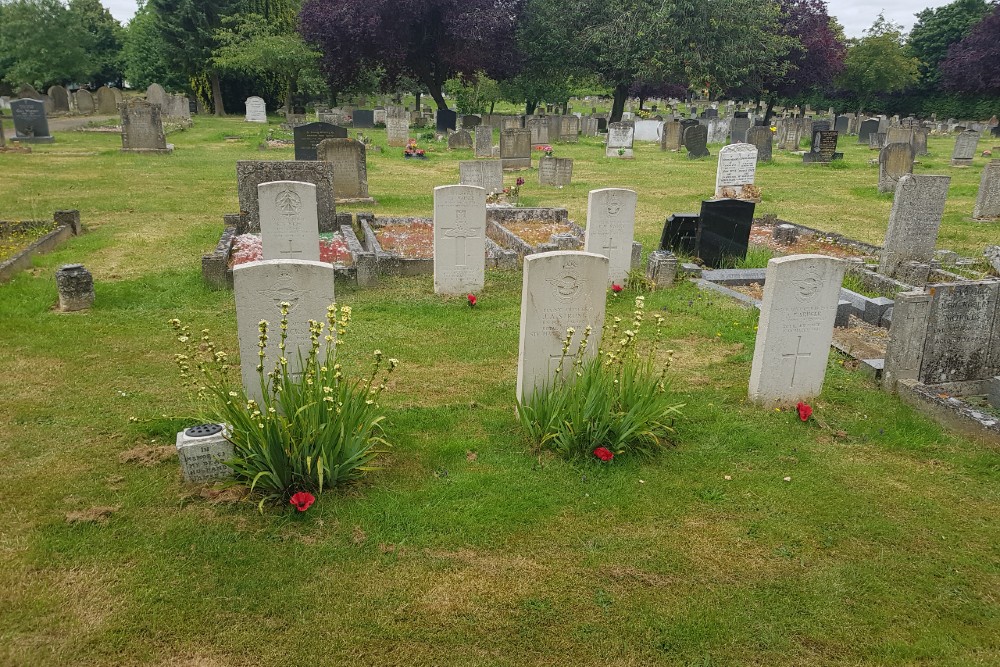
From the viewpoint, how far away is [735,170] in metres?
16.4

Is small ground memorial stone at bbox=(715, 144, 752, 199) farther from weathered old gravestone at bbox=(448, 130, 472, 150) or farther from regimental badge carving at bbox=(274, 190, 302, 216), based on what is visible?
weathered old gravestone at bbox=(448, 130, 472, 150)

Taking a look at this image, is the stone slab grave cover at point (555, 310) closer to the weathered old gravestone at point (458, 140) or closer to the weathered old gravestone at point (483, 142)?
the weathered old gravestone at point (483, 142)

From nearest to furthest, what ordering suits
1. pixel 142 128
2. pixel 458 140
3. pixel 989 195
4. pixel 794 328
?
pixel 794 328
pixel 989 195
pixel 142 128
pixel 458 140

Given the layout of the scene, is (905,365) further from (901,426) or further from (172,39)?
(172,39)

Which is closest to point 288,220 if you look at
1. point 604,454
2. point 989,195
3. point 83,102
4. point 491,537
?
point 604,454

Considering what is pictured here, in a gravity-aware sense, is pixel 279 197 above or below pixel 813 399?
above

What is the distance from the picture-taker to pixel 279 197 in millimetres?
9148

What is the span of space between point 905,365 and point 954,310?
1.96ft

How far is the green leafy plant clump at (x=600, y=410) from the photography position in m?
5.21

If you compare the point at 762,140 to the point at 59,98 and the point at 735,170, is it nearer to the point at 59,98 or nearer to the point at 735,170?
the point at 735,170

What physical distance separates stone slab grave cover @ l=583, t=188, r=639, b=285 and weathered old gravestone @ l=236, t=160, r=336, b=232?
4741 millimetres

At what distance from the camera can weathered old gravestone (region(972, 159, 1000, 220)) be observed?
14.9 m

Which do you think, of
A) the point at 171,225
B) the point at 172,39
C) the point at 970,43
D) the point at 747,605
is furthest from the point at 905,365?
the point at 970,43

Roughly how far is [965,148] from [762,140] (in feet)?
22.6
